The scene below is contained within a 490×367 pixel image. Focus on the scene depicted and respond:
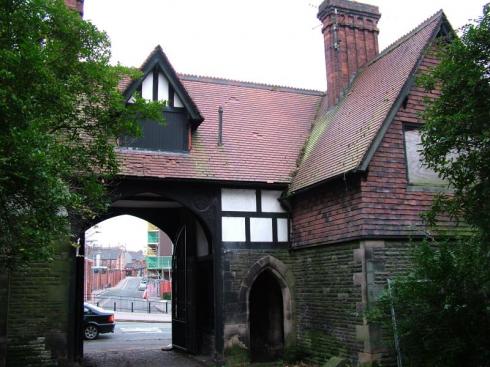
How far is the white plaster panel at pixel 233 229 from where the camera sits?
13.8 meters

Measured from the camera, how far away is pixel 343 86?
54.6 feet

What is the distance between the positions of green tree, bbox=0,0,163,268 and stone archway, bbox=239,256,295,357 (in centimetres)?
547

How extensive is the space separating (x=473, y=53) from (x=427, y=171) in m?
6.52

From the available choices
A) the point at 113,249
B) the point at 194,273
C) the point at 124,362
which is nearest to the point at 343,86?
the point at 194,273

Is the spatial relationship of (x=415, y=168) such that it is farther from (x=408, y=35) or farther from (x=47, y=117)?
(x=47, y=117)

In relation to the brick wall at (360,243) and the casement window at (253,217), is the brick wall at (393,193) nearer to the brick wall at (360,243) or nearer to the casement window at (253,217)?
the brick wall at (360,243)

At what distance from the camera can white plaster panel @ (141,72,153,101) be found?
46.3 feet

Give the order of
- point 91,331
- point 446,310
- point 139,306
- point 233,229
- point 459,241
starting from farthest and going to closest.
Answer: point 139,306, point 91,331, point 233,229, point 459,241, point 446,310

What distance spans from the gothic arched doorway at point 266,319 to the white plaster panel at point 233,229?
1.28 metres

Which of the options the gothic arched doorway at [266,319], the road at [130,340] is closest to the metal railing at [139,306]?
the road at [130,340]

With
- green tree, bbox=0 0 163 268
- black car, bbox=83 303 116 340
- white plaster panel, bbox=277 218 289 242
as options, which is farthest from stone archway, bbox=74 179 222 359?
black car, bbox=83 303 116 340

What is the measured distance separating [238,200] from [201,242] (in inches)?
94.0

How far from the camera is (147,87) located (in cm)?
1416

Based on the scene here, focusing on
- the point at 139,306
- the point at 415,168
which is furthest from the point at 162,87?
the point at 139,306
